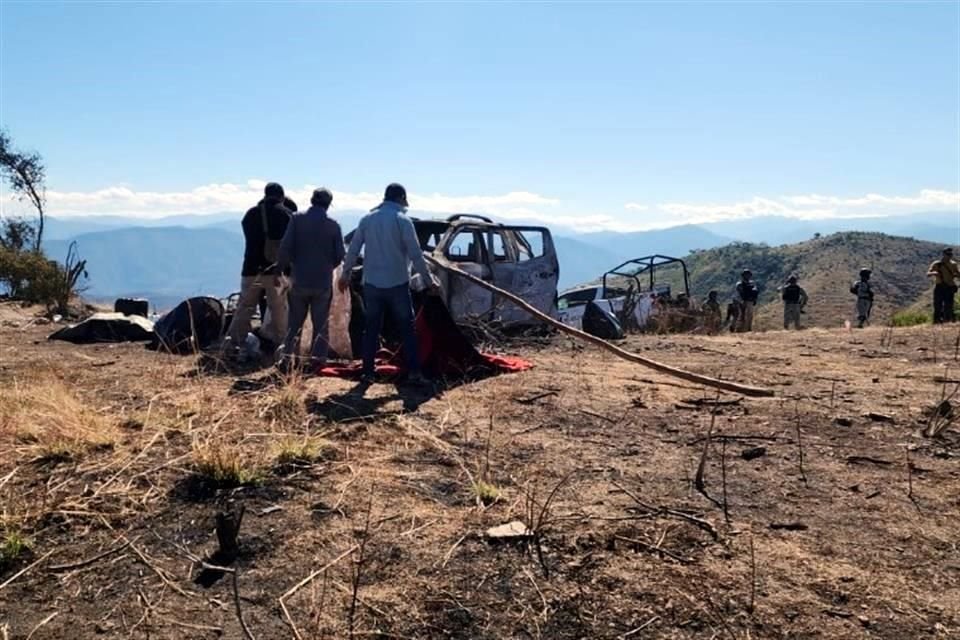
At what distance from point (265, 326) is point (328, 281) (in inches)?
54.7

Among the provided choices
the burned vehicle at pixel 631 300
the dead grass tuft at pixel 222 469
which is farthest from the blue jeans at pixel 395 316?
the burned vehicle at pixel 631 300

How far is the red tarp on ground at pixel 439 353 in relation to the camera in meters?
6.52

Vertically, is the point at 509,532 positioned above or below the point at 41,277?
below

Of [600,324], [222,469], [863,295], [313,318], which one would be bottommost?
[222,469]

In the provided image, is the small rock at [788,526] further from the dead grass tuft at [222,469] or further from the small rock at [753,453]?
the dead grass tuft at [222,469]

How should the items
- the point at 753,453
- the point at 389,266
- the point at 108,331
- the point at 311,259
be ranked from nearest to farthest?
→ 1. the point at 753,453
2. the point at 389,266
3. the point at 311,259
4. the point at 108,331

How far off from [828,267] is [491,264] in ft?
165

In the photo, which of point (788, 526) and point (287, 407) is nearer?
point (788, 526)

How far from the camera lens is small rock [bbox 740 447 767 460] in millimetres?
4256

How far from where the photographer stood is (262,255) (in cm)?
719

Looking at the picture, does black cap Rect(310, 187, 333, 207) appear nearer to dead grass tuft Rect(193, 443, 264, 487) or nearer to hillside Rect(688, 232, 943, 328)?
dead grass tuft Rect(193, 443, 264, 487)

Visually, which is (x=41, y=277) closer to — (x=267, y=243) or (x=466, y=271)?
(x=267, y=243)

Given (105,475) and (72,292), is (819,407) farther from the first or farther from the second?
(72,292)

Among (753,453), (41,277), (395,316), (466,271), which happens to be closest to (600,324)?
(466,271)
